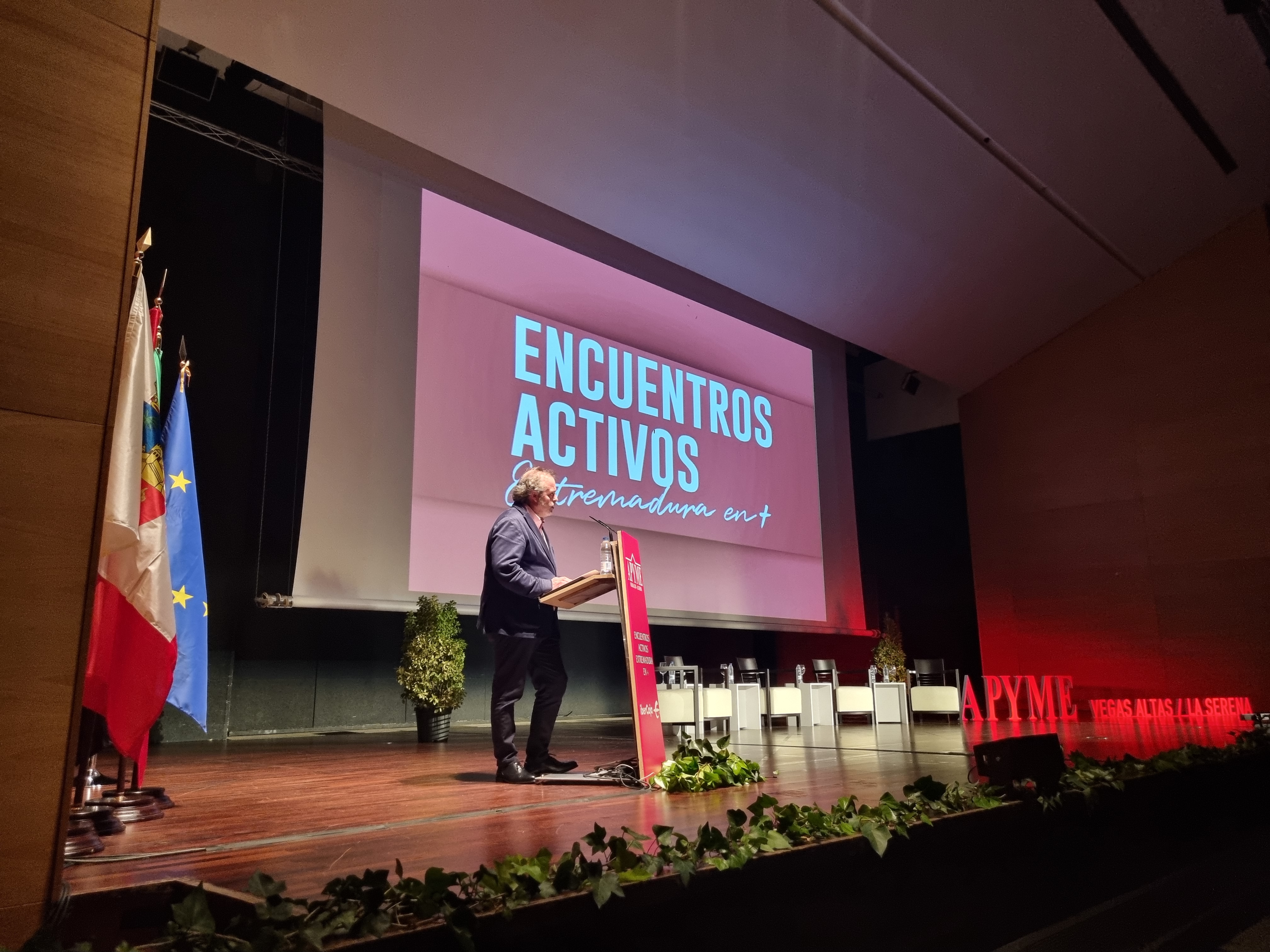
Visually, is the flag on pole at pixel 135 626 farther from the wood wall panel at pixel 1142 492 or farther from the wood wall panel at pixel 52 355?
the wood wall panel at pixel 1142 492

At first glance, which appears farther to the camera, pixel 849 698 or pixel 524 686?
pixel 849 698

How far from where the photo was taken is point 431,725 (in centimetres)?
600

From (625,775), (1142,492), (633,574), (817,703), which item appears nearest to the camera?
(625,775)

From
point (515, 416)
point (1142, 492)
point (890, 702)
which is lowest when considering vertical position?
point (890, 702)

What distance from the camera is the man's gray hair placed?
12.2ft

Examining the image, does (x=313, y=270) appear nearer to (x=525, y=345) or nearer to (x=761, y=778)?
(x=525, y=345)

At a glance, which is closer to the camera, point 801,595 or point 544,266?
point 544,266

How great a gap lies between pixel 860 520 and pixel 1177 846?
821 cm

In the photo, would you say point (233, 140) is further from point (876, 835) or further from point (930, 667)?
point (930, 667)

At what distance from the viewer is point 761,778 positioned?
133 inches

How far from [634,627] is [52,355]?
2362 millimetres

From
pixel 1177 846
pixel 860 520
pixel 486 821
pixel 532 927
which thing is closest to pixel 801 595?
pixel 860 520

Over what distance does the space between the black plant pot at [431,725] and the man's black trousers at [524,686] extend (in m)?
2.57

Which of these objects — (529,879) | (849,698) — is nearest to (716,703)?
(849,698)
